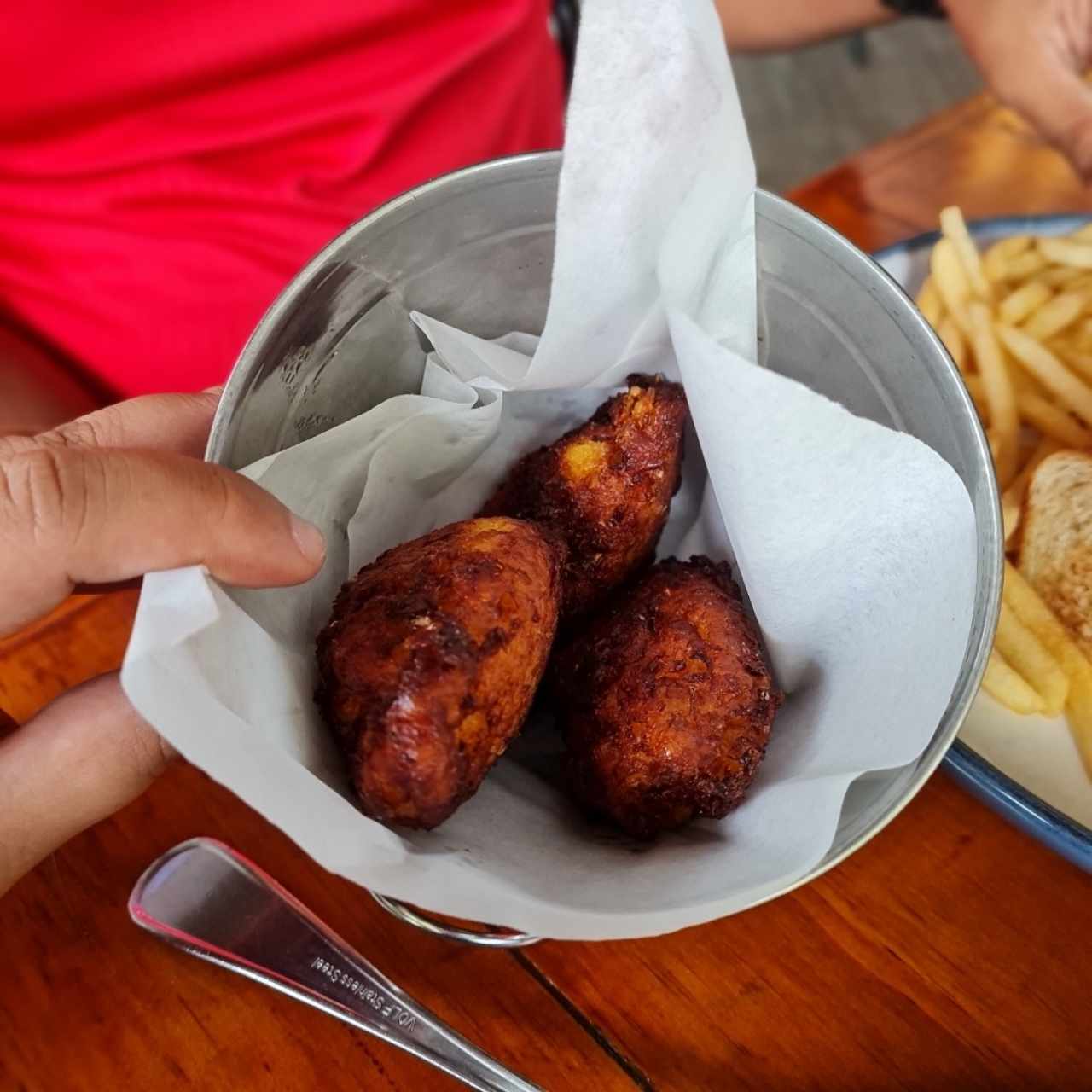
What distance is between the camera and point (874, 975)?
674 mm

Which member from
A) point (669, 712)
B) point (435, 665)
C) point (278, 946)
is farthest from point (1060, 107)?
point (278, 946)

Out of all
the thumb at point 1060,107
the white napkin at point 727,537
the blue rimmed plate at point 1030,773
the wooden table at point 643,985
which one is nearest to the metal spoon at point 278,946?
the wooden table at point 643,985

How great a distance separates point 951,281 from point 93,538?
0.82 metres

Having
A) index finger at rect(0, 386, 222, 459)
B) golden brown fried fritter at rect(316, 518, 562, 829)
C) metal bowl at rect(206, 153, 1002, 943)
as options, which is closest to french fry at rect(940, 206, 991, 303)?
metal bowl at rect(206, 153, 1002, 943)

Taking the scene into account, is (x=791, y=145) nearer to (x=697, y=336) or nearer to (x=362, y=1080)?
(x=697, y=336)

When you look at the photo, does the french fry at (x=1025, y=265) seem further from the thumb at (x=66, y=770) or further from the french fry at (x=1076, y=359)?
the thumb at (x=66, y=770)

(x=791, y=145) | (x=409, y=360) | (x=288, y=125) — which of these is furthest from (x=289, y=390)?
(x=791, y=145)

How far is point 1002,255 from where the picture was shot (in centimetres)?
100

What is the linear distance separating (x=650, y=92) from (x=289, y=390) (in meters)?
0.29

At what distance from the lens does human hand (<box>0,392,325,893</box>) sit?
479mm

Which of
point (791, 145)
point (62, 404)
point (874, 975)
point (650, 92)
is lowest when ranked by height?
point (791, 145)

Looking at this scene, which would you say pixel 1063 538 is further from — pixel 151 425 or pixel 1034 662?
pixel 151 425

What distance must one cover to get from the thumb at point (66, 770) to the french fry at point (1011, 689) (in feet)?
1.97

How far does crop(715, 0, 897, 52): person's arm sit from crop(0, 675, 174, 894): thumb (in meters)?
1.29
